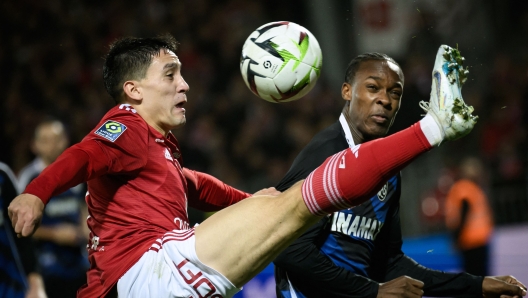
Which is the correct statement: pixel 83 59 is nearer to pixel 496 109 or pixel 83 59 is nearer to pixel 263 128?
pixel 263 128

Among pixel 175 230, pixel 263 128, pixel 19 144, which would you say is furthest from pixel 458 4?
pixel 175 230

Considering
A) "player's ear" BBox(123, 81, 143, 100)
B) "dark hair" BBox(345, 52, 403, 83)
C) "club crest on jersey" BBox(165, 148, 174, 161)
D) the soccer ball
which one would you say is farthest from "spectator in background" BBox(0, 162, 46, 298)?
"dark hair" BBox(345, 52, 403, 83)

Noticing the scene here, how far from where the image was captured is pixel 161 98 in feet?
11.6

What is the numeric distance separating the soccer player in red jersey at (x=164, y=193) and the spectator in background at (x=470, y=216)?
5.43 meters

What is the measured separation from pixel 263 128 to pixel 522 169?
3.71m

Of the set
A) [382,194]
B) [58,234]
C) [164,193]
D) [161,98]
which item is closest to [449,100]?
[382,194]

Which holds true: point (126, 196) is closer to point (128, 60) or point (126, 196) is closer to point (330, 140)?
point (128, 60)

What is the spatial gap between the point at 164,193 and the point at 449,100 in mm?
1460

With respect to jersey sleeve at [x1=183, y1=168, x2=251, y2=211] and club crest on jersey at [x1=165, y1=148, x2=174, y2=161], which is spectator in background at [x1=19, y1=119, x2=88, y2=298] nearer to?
jersey sleeve at [x1=183, y1=168, x2=251, y2=211]

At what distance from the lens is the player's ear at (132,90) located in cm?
357

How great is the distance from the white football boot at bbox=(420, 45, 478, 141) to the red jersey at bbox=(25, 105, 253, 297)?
134 cm

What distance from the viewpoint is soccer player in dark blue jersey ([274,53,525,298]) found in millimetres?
3281

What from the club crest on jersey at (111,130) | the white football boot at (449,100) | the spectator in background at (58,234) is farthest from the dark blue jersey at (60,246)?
the white football boot at (449,100)

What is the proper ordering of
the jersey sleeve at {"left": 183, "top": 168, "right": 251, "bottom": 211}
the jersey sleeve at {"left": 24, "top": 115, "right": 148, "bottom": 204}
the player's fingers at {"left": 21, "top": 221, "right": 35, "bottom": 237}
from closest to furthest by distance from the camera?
the player's fingers at {"left": 21, "top": 221, "right": 35, "bottom": 237} < the jersey sleeve at {"left": 24, "top": 115, "right": 148, "bottom": 204} < the jersey sleeve at {"left": 183, "top": 168, "right": 251, "bottom": 211}
